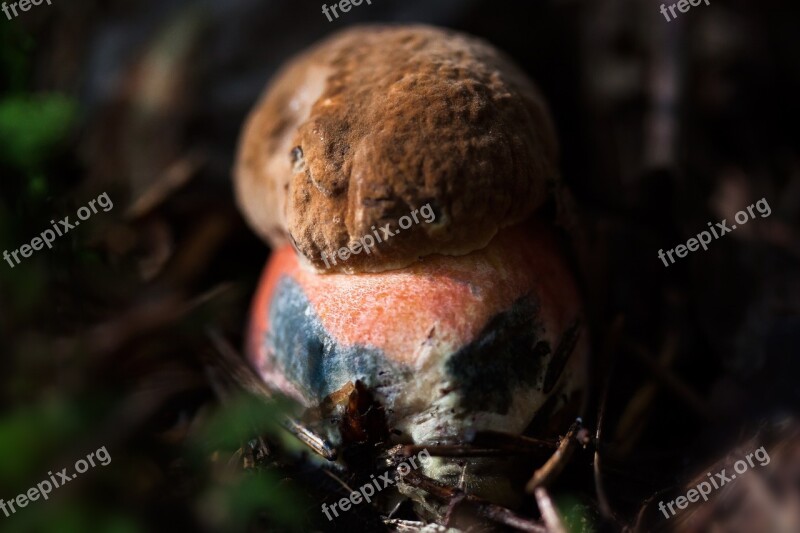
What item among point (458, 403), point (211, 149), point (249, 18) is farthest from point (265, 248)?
point (458, 403)

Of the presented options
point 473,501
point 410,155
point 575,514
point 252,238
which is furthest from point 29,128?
point 575,514

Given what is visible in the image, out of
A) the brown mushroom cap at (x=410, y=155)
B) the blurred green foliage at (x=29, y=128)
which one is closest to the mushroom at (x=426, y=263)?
the brown mushroom cap at (x=410, y=155)

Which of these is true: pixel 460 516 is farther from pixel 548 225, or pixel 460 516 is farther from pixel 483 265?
pixel 548 225

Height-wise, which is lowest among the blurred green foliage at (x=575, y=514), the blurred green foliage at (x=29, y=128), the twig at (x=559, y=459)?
the blurred green foliage at (x=575, y=514)

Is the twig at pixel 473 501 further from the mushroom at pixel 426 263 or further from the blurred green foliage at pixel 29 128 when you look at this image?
the blurred green foliage at pixel 29 128

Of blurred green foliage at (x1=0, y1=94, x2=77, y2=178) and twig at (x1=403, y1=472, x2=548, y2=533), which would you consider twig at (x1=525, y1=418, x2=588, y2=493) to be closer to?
twig at (x1=403, y1=472, x2=548, y2=533)

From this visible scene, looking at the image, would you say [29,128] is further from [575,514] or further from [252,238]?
[575,514]
